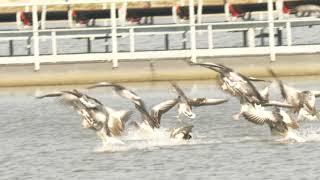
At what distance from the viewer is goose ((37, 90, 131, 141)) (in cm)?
1722

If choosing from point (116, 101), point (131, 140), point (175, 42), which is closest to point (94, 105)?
point (131, 140)

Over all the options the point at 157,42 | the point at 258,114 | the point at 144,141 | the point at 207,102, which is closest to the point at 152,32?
the point at 207,102

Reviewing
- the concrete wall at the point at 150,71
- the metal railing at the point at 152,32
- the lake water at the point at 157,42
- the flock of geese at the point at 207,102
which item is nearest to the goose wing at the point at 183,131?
the flock of geese at the point at 207,102

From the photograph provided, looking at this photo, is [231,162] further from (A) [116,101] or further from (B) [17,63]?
(B) [17,63]

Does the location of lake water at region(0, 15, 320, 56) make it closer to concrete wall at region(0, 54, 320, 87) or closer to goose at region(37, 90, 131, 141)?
concrete wall at region(0, 54, 320, 87)

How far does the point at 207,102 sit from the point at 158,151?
5.13ft

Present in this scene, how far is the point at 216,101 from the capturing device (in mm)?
18719

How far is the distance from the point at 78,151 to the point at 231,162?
8.75 feet

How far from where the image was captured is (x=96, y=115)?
1719 centimetres

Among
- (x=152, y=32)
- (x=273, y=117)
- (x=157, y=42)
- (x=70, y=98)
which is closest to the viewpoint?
(x=70, y=98)

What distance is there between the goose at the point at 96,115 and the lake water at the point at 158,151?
1.12 ft

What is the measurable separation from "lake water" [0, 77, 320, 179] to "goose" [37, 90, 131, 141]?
341mm

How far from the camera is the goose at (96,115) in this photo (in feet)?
56.5

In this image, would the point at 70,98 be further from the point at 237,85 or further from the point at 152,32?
the point at 152,32
